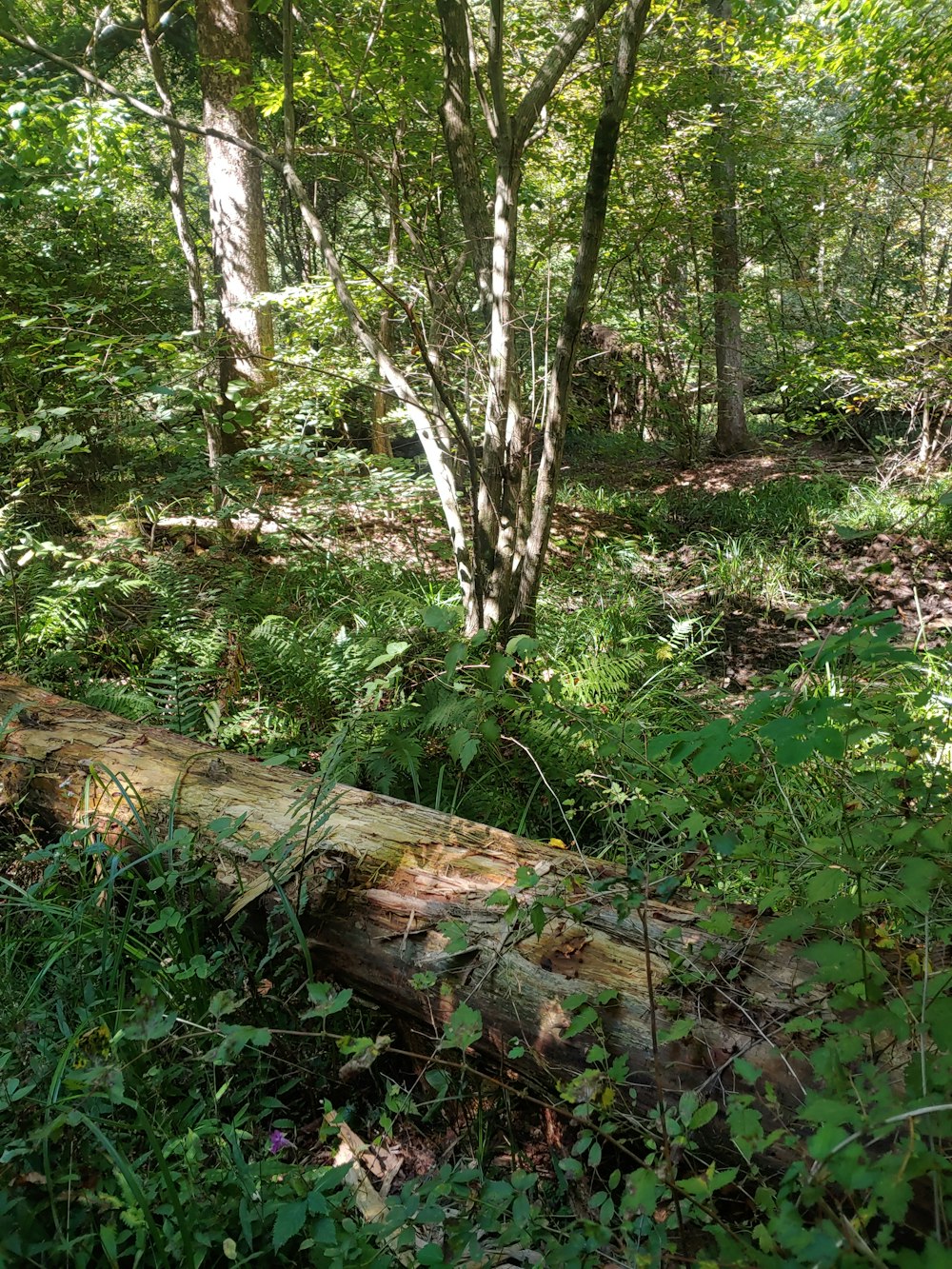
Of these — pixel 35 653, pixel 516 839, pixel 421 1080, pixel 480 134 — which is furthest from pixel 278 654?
pixel 480 134

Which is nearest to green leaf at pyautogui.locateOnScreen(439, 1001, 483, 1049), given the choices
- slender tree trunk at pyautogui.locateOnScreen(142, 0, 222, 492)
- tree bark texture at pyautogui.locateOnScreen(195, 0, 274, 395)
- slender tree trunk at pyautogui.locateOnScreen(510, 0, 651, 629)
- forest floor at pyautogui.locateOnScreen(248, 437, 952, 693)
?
slender tree trunk at pyautogui.locateOnScreen(510, 0, 651, 629)

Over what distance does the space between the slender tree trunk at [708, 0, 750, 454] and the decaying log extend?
316 inches

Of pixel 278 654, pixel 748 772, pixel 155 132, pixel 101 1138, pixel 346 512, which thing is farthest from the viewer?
pixel 155 132

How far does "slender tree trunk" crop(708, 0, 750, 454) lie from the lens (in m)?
8.19

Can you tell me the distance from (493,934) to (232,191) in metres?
6.43

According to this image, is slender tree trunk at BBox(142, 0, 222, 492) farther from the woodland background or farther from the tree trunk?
the tree trunk

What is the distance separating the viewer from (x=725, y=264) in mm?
9273

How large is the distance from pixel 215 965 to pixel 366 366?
4.94 metres

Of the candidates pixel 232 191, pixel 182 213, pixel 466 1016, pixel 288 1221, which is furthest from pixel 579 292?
pixel 232 191

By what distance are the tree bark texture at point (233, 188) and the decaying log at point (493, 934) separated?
4.56 meters

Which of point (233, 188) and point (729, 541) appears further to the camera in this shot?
point (729, 541)

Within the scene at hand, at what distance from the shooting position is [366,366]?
5891mm

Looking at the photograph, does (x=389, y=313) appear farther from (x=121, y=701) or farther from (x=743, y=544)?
(x=121, y=701)

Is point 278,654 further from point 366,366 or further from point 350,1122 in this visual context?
point 366,366
